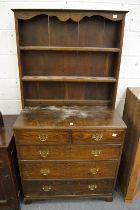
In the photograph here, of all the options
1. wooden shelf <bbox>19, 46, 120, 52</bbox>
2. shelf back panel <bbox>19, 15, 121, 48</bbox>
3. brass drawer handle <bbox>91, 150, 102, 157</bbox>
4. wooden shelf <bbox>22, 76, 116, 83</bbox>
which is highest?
shelf back panel <bbox>19, 15, 121, 48</bbox>

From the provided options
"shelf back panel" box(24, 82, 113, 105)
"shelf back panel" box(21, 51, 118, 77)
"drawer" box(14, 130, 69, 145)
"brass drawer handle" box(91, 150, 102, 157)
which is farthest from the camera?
"shelf back panel" box(24, 82, 113, 105)

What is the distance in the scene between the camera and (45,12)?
4.76 ft

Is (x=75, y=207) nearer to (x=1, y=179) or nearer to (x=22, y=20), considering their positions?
(x=1, y=179)

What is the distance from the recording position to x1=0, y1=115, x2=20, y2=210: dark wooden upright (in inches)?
57.1

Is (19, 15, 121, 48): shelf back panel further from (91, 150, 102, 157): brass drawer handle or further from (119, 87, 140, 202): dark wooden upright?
(91, 150, 102, 157): brass drawer handle

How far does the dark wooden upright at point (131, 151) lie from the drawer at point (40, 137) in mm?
606

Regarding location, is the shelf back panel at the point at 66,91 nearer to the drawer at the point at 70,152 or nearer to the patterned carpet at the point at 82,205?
the drawer at the point at 70,152

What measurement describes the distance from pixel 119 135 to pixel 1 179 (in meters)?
1.03

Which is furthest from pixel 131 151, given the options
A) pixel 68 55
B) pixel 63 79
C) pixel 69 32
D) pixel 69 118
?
Result: pixel 69 32

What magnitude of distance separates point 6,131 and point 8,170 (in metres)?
0.33

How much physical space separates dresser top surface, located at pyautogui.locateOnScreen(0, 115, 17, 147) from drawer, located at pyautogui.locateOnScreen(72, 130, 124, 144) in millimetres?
531

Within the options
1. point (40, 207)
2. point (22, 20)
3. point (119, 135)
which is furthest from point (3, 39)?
point (40, 207)

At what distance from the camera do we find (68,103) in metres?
1.85

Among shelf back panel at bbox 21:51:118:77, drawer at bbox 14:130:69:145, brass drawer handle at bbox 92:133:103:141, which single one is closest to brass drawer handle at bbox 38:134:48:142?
drawer at bbox 14:130:69:145
